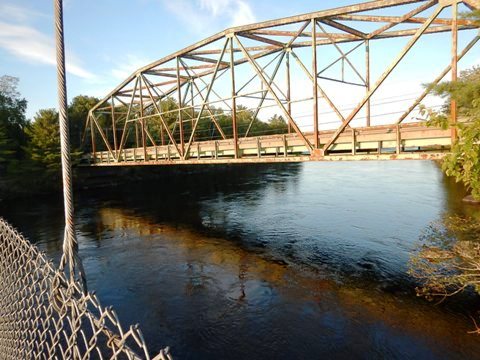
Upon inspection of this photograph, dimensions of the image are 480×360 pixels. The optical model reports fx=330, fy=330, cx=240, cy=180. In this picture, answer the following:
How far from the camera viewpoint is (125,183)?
5466 cm

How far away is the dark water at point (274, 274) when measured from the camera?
9859 mm

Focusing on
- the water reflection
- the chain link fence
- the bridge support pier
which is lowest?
the water reflection

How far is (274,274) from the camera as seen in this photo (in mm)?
14867

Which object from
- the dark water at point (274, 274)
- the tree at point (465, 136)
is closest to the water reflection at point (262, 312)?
the dark water at point (274, 274)

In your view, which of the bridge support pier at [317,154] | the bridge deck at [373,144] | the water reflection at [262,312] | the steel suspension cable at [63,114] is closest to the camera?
the steel suspension cable at [63,114]

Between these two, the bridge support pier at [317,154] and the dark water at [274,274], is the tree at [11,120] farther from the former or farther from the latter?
the bridge support pier at [317,154]

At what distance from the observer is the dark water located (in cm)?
986

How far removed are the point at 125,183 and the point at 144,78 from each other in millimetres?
30047

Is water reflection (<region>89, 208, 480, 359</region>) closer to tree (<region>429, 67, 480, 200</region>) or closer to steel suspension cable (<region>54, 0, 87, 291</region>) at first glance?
tree (<region>429, 67, 480, 200</region>)

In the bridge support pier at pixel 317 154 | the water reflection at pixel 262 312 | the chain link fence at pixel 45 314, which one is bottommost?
the water reflection at pixel 262 312

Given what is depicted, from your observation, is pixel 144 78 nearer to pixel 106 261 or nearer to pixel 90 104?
pixel 106 261

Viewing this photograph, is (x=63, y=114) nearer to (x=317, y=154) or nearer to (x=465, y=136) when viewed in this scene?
(x=465, y=136)

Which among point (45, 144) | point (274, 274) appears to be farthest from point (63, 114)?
point (45, 144)

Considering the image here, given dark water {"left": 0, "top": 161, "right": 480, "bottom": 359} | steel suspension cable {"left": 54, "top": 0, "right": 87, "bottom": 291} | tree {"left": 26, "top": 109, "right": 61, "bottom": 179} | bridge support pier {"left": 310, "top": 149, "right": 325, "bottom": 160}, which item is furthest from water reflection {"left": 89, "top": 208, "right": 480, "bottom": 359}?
tree {"left": 26, "top": 109, "right": 61, "bottom": 179}
